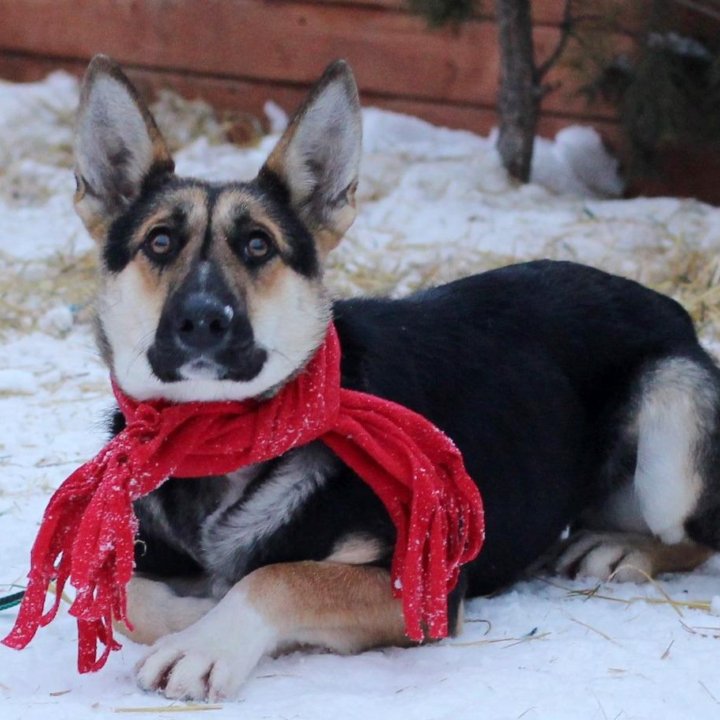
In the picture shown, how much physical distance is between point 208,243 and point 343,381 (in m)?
0.53

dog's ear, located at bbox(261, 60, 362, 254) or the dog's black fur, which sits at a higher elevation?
dog's ear, located at bbox(261, 60, 362, 254)

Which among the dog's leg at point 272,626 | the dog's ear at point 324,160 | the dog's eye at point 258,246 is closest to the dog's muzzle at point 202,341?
the dog's eye at point 258,246

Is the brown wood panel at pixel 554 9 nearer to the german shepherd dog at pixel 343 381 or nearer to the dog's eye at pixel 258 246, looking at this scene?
the german shepherd dog at pixel 343 381

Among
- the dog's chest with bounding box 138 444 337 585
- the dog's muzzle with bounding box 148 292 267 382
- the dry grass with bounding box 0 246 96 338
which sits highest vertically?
the dog's muzzle with bounding box 148 292 267 382

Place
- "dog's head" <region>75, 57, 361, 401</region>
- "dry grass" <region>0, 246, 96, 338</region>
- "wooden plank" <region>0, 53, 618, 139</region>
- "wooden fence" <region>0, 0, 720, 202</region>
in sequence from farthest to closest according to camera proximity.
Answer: "wooden plank" <region>0, 53, 618, 139</region>
"wooden fence" <region>0, 0, 720, 202</region>
"dry grass" <region>0, 246, 96, 338</region>
"dog's head" <region>75, 57, 361, 401</region>

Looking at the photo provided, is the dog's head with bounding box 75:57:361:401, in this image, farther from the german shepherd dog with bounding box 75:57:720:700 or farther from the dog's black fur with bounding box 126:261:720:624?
the dog's black fur with bounding box 126:261:720:624

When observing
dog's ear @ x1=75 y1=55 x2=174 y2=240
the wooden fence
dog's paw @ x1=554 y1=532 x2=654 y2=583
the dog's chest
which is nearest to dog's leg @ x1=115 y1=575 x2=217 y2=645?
the dog's chest

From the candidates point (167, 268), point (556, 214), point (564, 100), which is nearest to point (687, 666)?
point (167, 268)

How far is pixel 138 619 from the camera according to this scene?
320 cm

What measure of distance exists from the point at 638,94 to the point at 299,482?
472 centimetres

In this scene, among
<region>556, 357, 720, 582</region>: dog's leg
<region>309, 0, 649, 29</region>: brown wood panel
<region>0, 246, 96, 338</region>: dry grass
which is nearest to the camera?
<region>556, 357, 720, 582</region>: dog's leg

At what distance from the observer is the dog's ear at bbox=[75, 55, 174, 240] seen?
3.37 m

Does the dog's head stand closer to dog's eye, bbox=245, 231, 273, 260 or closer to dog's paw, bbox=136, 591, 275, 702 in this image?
dog's eye, bbox=245, 231, 273, 260

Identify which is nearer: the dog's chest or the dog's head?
the dog's head
